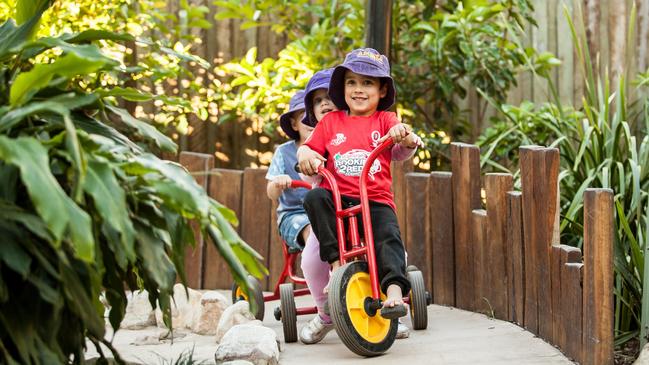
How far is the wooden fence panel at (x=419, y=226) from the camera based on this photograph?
593cm

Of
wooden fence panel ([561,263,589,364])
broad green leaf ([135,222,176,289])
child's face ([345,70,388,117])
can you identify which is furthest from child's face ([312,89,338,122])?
broad green leaf ([135,222,176,289])

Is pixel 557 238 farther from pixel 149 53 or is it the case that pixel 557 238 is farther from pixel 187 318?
pixel 149 53

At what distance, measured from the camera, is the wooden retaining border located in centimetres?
408

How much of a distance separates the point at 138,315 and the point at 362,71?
1649mm

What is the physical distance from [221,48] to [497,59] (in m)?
2.02

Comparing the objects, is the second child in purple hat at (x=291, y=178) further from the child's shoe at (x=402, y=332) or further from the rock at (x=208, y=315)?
the child's shoe at (x=402, y=332)

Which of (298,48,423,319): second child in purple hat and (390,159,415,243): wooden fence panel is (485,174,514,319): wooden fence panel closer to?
(298,48,423,319): second child in purple hat

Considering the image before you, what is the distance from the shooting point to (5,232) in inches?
106

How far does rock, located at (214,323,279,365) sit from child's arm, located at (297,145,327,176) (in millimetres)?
753

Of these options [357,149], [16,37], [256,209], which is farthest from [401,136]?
[256,209]

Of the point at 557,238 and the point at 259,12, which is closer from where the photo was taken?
the point at 557,238

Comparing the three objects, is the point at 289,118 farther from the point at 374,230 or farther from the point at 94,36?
the point at 94,36

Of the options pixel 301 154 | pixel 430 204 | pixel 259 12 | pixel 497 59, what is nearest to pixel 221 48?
pixel 259 12

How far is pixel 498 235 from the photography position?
17.2ft
